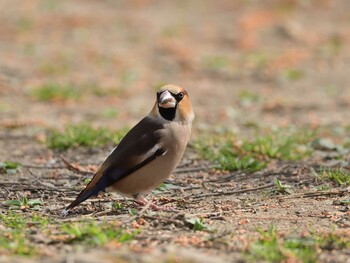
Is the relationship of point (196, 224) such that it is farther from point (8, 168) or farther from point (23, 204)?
point (8, 168)

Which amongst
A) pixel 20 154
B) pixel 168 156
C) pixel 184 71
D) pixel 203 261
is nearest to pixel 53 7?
pixel 184 71

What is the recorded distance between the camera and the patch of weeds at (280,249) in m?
4.50

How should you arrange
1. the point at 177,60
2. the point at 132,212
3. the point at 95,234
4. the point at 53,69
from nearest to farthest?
the point at 95,234
the point at 132,212
the point at 53,69
the point at 177,60

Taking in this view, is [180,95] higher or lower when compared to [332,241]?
higher

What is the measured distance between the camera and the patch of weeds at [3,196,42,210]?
19.7 feet

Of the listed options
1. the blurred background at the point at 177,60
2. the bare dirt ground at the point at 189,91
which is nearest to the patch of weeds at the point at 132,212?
the bare dirt ground at the point at 189,91

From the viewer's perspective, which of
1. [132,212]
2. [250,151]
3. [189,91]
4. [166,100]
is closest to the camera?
[132,212]

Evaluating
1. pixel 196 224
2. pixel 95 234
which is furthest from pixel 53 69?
pixel 95 234

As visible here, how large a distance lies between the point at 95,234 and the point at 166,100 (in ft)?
4.19

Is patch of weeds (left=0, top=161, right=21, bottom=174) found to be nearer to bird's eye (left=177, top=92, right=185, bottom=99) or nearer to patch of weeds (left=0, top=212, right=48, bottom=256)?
patch of weeds (left=0, top=212, right=48, bottom=256)

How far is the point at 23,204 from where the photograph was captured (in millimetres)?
6027

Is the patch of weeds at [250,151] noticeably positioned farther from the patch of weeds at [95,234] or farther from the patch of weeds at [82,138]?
the patch of weeds at [95,234]

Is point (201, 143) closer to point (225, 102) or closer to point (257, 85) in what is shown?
point (225, 102)

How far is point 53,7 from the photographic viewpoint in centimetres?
1956
